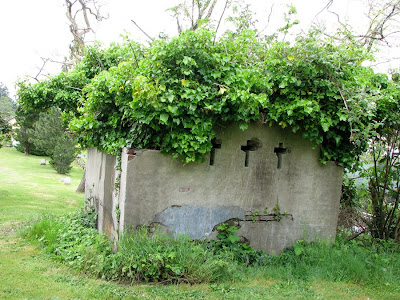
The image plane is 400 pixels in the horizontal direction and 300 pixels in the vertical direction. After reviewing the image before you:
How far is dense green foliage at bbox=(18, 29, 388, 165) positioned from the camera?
5266mm

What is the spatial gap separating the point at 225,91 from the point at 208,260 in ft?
8.29

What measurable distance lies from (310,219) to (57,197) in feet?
39.3

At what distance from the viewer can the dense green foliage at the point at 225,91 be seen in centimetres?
527

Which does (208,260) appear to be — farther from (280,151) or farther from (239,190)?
(280,151)

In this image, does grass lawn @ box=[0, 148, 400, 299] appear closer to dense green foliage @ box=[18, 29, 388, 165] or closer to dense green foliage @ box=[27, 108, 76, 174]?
dense green foliage @ box=[18, 29, 388, 165]

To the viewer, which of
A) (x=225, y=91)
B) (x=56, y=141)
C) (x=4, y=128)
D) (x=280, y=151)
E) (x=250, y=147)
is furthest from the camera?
(x=56, y=141)

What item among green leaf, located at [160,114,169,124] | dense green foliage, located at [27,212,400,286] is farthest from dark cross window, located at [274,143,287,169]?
green leaf, located at [160,114,169,124]

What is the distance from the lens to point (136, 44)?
6.02 metres

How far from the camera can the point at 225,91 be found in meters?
5.35

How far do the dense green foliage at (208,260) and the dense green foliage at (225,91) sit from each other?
4.62 feet

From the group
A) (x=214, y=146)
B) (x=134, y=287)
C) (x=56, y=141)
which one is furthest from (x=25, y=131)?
(x=134, y=287)

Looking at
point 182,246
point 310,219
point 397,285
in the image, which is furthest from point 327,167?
point 182,246

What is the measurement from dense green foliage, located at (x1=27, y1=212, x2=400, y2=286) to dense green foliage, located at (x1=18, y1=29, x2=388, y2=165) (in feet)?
4.62

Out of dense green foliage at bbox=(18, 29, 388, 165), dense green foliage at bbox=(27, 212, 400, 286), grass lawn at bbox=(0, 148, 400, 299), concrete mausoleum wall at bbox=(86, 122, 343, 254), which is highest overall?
dense green foliage at bbox=(18, 29, 388, 165)
